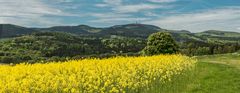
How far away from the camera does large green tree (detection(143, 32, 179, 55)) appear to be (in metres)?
62.1

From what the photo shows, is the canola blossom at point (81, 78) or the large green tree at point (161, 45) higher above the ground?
the canola blossom at point (81, 78)

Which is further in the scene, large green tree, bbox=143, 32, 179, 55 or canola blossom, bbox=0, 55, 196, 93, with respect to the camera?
large green tree, bbox=143, 32, 179, 55

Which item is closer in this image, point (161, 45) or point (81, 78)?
point (81, 78)

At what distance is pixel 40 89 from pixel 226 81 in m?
13.7

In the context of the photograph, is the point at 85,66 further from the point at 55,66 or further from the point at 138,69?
the point at 138,69

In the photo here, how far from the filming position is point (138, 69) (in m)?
22.1

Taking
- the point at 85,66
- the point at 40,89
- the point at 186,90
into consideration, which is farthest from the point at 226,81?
the point at 40,89

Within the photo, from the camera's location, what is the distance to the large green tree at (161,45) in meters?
62.1

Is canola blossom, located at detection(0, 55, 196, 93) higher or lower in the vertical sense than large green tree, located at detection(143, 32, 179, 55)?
higher

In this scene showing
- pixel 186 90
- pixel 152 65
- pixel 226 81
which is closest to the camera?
pixel 186 90

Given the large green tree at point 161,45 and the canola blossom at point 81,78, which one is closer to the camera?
the canola blossom at point 81,78

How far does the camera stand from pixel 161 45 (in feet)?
207

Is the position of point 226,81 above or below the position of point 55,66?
below

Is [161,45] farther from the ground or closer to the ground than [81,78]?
closer to the ground
